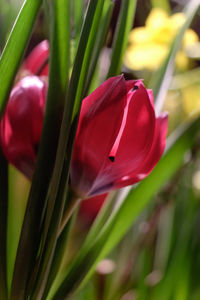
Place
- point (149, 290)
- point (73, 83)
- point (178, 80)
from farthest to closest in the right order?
point (149, 290), point (178, 80), point (73, 83)

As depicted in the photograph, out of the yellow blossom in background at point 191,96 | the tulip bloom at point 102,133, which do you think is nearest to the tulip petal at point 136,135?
the tulip bloom at point 102,133

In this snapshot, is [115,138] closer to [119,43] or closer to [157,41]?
[119,43]

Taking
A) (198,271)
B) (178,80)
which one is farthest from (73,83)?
(198,271)

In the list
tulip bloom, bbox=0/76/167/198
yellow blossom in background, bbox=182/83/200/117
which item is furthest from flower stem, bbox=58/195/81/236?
yellow blossom in background, bbox=182/83/200/117

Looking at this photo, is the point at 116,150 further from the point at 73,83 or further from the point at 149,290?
the point at 149,290

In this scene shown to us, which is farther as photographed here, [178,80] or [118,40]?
[178,80]

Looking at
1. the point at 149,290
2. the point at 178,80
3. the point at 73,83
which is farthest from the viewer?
the point at 149,290

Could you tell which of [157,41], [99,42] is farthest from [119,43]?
[157,41]
